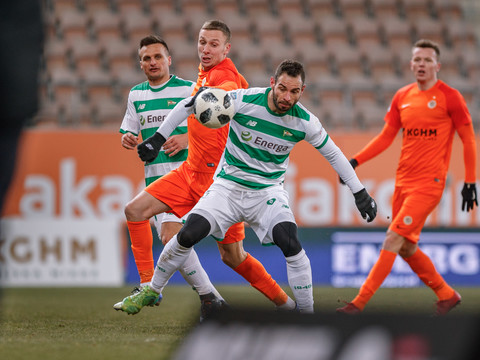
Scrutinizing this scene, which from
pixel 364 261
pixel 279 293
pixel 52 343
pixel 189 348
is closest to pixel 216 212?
pixel 279 293

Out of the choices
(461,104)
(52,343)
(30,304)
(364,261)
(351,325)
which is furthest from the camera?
(364,261)

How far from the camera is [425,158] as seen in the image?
270 inches

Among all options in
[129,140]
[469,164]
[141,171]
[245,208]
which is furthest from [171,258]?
[141,171]

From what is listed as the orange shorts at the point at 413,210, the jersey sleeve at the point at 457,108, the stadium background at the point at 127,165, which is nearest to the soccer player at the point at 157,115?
the orange shorts at the point at 413,210

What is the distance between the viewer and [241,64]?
13.8m

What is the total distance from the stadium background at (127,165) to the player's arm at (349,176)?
5.13 metres

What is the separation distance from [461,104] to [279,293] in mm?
2184

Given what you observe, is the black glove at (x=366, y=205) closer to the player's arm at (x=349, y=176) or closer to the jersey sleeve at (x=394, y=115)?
the player's arm at (x=349, y=176)

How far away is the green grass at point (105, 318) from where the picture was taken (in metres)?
4.51

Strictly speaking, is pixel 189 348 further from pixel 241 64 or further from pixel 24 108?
pixel 241 64

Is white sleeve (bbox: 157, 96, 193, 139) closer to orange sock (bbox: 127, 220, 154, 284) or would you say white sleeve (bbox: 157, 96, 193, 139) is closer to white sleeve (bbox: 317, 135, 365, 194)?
white sleeve (bbox: 317, 135, 365, 194)

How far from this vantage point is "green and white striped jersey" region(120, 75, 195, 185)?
674cm

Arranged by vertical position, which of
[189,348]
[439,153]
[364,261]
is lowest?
[364,261]

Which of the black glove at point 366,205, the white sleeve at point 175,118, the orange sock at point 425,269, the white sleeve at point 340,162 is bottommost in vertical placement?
the orange sock at point 425,269
